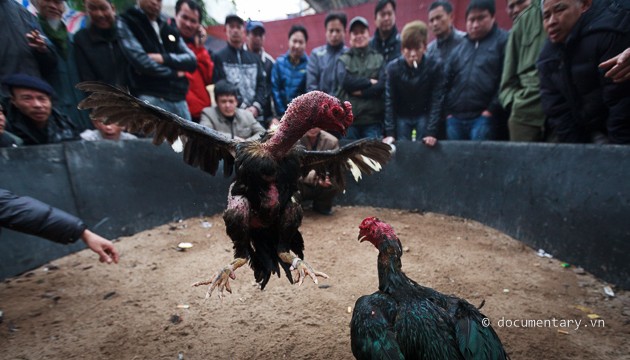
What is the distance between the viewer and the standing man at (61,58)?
333 cm

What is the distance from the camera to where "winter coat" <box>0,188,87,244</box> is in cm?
189

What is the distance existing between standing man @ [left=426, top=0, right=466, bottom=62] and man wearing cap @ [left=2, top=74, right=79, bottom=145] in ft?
14.4

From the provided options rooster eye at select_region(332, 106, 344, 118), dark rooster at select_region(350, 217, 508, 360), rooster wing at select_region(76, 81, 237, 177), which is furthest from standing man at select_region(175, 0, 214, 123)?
dark rooster at select_region(350, 217, 508, 360)

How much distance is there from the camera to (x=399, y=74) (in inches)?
165

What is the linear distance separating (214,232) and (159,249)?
0.68 meters

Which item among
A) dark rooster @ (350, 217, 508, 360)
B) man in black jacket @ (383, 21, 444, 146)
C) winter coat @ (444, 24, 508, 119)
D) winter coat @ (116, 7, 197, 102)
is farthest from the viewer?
man in black jacket @ (383, 21, 444, 146)

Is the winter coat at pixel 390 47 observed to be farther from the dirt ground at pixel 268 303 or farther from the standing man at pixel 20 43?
the standing man at pixel 20 43

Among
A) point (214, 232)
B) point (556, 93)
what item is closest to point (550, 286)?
point (556, 93)

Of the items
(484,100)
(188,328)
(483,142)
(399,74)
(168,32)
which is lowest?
(188,328)

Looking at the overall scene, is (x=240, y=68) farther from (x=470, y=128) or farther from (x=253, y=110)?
(x=470, y=128)

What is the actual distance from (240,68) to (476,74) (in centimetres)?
329

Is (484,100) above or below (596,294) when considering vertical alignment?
above

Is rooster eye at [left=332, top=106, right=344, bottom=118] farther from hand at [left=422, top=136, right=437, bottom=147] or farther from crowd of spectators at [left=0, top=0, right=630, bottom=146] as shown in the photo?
hand at [left=422, top=136, right=437, bottom=147]

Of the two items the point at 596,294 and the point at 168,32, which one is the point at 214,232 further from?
the point at 596,294
